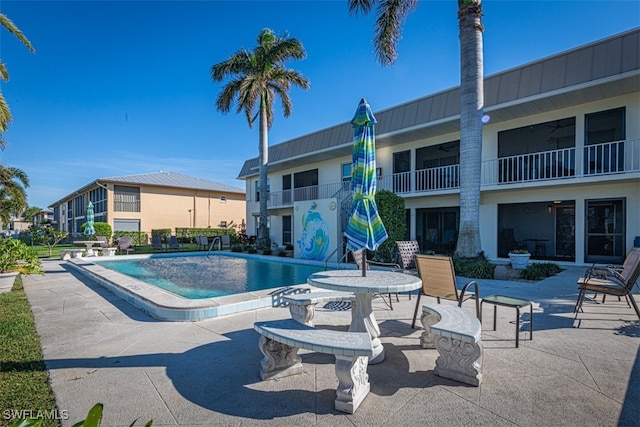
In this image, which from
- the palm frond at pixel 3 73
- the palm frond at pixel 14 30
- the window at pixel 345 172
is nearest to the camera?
the palm frond at pixel 14 30

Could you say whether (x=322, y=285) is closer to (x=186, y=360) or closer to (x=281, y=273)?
(x=186, y=360)

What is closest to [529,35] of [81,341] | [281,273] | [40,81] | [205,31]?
[205,31]

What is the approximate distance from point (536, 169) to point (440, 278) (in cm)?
1028

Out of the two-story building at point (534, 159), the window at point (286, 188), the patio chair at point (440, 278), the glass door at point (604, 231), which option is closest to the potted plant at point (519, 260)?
the two-story building at point (534, 159)

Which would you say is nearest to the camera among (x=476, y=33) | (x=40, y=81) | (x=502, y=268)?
(x=502, y=268)

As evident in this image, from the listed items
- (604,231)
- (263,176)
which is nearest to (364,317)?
(604,231)

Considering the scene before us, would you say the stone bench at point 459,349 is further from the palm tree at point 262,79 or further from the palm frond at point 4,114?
the palm tree at point 262,79

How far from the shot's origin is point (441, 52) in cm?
1230

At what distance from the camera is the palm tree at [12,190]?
2696 centimetres

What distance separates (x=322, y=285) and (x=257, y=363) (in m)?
1.10

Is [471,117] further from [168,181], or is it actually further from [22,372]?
[168,181]

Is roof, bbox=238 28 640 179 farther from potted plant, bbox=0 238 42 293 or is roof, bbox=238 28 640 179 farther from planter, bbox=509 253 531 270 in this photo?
potted plant, bbox=0 238 42 293

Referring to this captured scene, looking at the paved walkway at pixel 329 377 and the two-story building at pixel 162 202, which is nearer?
the paved walkway at pixel 329 377

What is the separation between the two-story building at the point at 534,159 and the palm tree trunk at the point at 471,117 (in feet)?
7.66
